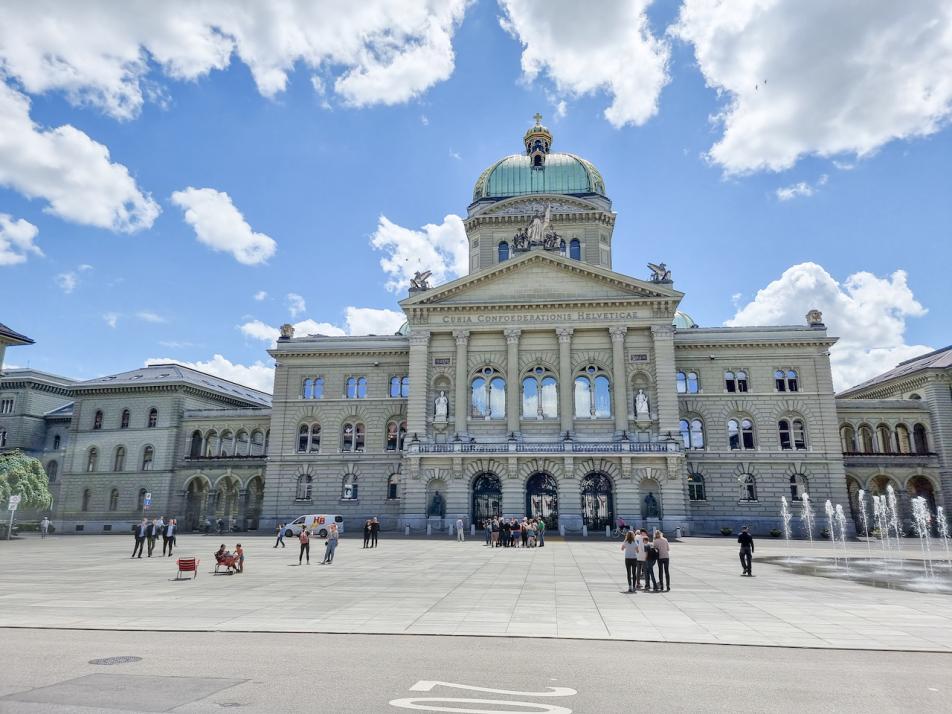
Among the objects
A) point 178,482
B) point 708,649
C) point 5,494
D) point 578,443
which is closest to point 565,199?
point 578,443

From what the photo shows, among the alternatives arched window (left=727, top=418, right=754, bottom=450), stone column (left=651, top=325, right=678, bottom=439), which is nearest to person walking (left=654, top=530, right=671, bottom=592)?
stone column (left=651, top=325, right=678, bottom=439)

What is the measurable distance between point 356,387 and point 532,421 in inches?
685

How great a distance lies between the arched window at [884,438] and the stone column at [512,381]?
32.5m

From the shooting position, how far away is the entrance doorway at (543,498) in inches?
2029

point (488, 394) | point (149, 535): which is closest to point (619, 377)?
point (488, 394)

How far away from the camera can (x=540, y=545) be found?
39250 millimetres

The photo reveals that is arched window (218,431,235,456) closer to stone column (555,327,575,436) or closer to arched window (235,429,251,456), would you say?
arched window (235,429,251,456)

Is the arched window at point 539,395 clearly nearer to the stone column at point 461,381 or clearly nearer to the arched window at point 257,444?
the stone column at point 461,381

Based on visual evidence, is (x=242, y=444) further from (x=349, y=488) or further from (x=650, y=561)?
(x=650, y=561)

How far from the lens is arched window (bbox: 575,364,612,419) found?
173ft

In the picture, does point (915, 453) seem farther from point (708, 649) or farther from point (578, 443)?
point (708, 649)

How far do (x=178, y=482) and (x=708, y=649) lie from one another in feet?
200

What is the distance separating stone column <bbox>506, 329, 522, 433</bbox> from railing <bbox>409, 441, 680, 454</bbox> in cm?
189

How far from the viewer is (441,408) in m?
53.7
